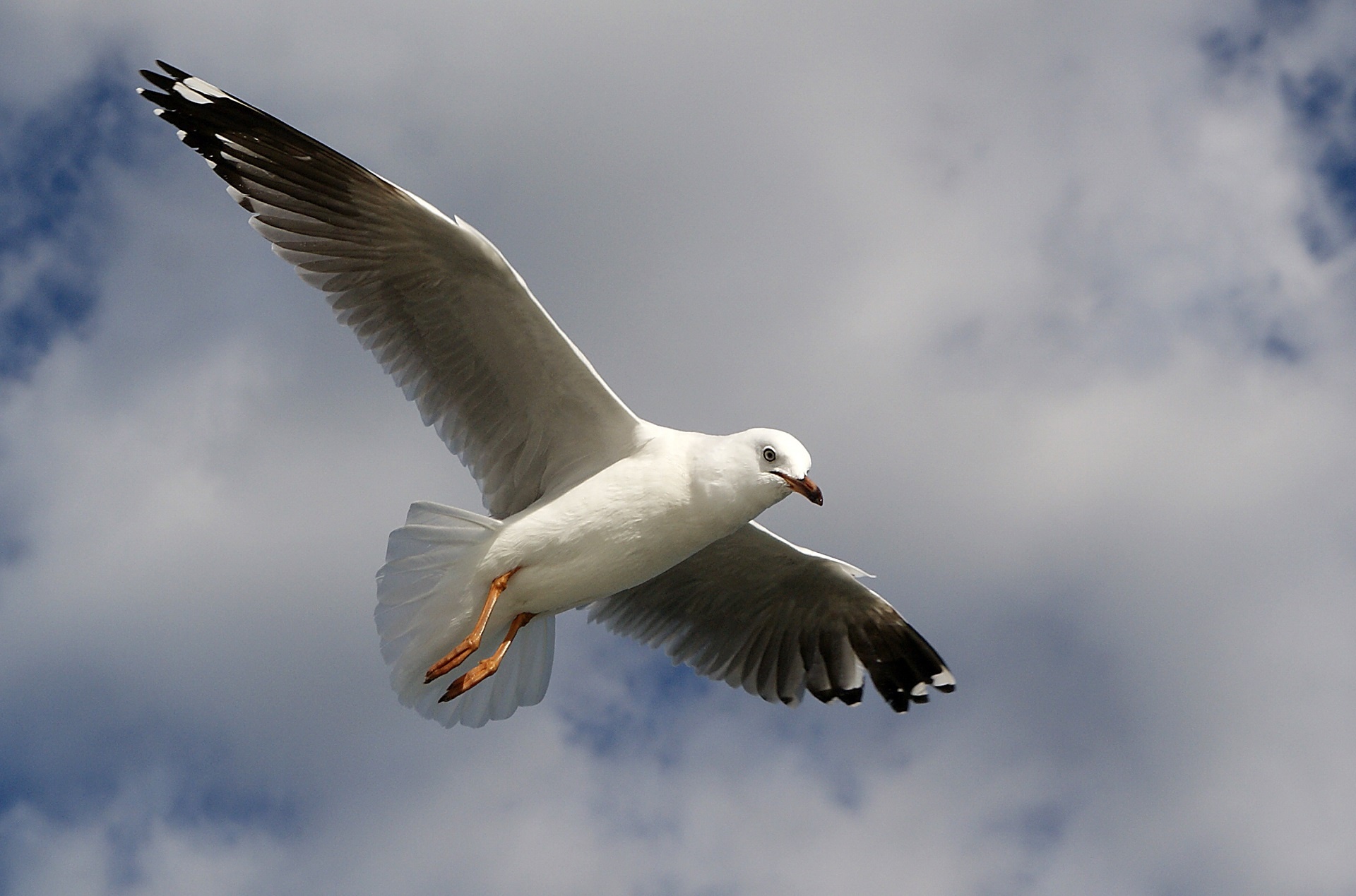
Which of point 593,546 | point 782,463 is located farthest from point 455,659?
point 782,463

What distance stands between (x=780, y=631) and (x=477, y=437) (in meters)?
2.32

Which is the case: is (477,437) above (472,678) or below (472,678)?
above

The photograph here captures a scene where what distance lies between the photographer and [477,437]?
7.96 m

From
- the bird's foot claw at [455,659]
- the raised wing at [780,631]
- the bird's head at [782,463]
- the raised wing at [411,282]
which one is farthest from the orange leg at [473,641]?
the raised wing at [780,631]

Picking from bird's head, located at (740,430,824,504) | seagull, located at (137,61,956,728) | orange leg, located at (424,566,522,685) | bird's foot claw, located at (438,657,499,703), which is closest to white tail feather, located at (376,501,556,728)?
seagull, located at (137,61,956,728)

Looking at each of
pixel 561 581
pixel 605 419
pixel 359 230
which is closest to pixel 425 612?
pixel 561 581

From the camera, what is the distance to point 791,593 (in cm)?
904

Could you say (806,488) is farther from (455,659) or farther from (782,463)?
(455,659)

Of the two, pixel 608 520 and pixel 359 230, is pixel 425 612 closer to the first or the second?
pixel 608 520

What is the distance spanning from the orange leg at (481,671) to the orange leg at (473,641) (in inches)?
2.9

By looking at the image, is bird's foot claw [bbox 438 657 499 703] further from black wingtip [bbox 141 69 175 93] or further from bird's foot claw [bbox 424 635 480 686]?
black wingtip [bbox 141 69 175 93]

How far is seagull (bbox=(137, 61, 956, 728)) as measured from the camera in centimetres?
732

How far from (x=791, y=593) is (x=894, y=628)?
2.05 feet

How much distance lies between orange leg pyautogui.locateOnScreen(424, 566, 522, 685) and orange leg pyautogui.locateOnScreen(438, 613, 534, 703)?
0.24 feet
